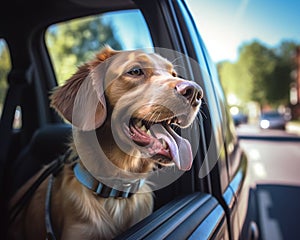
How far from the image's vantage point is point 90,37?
2947 mm

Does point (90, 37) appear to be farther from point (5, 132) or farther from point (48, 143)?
point (5, 132)

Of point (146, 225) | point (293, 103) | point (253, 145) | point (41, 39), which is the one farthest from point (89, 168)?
point (293, 103)

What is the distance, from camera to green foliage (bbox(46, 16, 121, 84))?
8.35 ft

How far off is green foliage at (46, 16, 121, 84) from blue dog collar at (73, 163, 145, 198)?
825mm

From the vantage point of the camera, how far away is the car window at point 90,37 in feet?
5.61

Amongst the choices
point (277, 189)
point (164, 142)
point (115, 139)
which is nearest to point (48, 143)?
point (115, 139)

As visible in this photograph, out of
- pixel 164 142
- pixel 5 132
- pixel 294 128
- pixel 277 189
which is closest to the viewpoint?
pixel 164 142

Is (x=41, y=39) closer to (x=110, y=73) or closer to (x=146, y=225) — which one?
(x=110, y=73)

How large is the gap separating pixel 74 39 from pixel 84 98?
189 centimetres

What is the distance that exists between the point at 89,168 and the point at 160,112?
64 centimetres

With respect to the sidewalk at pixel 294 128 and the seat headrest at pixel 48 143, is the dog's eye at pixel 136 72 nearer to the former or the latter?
the seat headrest at pixel 48 143

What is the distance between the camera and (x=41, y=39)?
11.1 feet

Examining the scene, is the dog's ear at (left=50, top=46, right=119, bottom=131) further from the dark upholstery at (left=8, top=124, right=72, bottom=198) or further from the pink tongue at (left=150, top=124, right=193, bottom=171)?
the dark upholstery at (left=8, top=124, right=72, bottom=198)

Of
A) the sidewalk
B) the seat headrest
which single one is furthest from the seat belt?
the sidewalk
